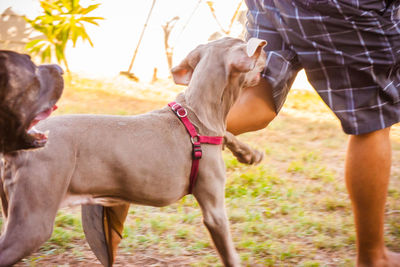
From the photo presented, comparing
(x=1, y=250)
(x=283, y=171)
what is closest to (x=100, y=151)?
(x=1, y=250)

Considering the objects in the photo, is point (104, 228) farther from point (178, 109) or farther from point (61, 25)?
point (61, 25)

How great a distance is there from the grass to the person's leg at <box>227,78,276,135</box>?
727mm

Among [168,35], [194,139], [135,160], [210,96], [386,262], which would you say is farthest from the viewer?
[168,35]

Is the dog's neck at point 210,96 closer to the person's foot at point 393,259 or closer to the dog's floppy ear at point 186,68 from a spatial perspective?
the dog's floppy ear at point 186,68

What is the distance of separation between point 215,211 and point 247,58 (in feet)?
2.46

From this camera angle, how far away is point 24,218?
2049mm

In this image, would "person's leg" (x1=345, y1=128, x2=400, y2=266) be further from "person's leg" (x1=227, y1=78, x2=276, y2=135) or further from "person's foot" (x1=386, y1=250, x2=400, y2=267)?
"person's leg" (x1=227, y1=78, x2=276, y2=135)

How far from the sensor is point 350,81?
8.42 feet

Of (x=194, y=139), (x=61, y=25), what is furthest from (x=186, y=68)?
(x=61, y=25)

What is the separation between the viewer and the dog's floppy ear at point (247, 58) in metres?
2.52

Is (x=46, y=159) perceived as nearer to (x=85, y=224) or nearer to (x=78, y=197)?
(x=78, y=197)

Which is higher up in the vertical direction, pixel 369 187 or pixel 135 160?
pixel 135 160

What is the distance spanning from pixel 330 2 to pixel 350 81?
15.5 inches

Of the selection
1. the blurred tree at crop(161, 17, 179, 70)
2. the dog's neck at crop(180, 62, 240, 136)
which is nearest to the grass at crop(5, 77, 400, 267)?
the dog's neck at crop(180, 62, 240, 136)
